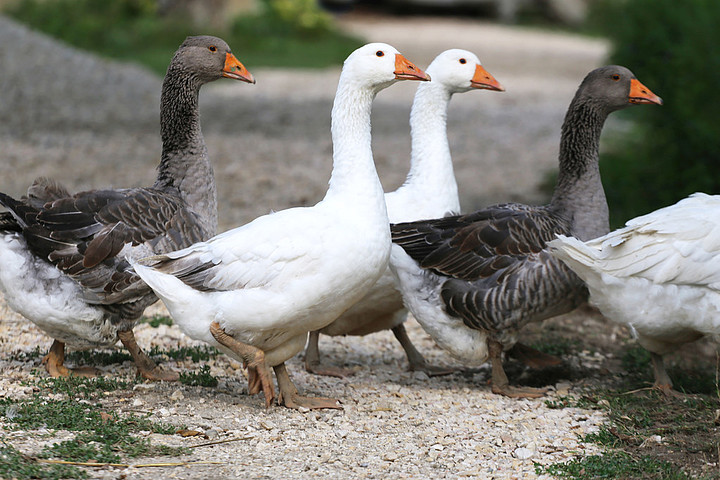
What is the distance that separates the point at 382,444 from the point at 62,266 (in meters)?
2.21

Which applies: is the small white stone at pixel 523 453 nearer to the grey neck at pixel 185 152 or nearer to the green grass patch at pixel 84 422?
the green grass patch at pixel 84 422

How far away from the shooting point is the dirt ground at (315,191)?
459 cm

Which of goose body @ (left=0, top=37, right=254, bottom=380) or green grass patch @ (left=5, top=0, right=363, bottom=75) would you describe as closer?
goose body @ (left=0, top=37, right=254, bottom=380)

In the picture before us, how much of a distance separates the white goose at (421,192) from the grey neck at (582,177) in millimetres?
672

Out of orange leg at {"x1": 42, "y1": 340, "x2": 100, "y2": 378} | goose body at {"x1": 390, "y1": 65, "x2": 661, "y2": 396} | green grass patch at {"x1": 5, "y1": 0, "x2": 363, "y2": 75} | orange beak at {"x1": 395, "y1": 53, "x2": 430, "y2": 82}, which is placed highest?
green grass patch at {"x1": 5, "y1": 0, "x2": 363, "y2": 75}

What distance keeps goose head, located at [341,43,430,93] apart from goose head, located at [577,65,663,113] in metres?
1.65

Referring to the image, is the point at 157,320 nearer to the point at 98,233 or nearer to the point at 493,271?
the point at 98,233

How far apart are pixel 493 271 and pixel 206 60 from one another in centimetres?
244

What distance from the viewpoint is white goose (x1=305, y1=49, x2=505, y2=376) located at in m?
6.21

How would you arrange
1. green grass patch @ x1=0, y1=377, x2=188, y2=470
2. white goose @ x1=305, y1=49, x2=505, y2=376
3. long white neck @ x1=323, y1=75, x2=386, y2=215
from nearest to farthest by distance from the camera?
green grass patch @ x1=0, y1=377, x2=188, y2=470 < long white neck @ x1=323, y1=75, x2=386, y2=215 < white goose @ x1=305, y1=49, x2=505, y2=376

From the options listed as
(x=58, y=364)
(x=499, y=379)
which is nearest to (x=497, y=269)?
(x=499, y=379)

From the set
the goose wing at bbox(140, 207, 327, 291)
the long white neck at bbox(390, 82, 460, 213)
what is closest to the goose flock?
the goose wing at bbox(140, 207, 327, 291)

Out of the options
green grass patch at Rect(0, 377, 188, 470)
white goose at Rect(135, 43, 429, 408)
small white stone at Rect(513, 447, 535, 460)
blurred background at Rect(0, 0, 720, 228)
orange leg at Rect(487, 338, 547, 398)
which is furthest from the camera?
blurred background at Rect(0, 0, 720, 228)

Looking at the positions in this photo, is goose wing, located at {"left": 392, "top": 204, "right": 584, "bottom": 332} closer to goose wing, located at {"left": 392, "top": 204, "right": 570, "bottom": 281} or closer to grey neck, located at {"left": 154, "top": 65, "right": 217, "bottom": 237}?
goose wing, located at {"left": 392, "top": 204, "right": 570, "bottom": 281}
